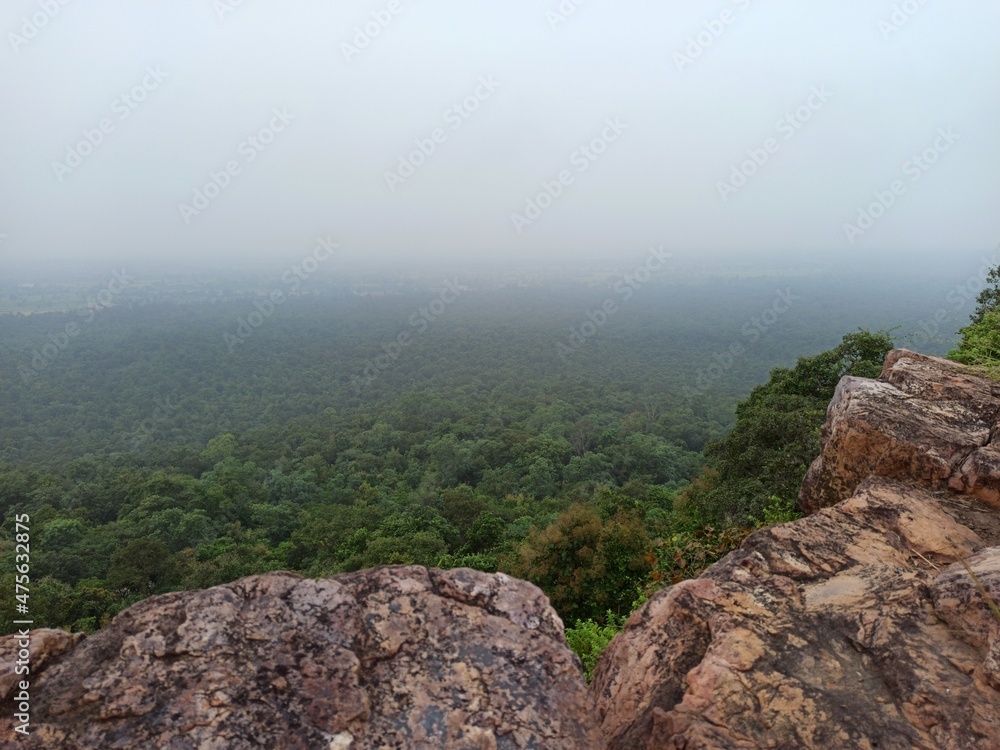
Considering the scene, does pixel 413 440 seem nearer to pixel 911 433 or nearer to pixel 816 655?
pixel 911 433

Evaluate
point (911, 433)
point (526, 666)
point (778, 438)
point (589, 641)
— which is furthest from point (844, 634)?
point (778, 438)

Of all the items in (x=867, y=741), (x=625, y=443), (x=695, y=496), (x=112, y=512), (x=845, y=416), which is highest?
(x=845, y=416)

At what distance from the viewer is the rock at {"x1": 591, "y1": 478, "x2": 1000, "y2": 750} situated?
240 cm

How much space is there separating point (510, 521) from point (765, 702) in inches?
900

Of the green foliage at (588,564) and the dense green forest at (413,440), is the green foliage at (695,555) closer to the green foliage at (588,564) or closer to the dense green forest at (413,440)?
the dense green forest at (413,440)

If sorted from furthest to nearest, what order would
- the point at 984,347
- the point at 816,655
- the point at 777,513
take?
the point at 777,513
the point at 984,347
the point at 816,655

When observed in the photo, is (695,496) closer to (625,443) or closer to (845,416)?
(845,416)

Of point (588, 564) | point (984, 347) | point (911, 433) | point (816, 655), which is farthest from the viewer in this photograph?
point (588, 564)

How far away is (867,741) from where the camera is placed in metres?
2.34

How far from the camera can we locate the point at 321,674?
2.57 meters

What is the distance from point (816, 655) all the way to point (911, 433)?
111 inches

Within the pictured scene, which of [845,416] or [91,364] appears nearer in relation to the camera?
[845,416]

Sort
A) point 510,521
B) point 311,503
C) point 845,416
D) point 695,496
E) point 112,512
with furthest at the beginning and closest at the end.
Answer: point 311,503, point 112,512, point 510,521, point 695,496, point 845,416

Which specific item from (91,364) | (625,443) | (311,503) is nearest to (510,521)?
(311,503)
